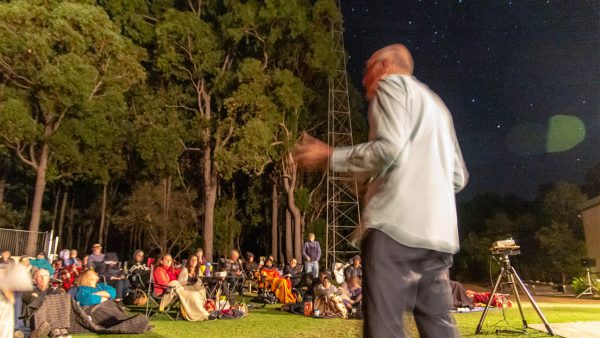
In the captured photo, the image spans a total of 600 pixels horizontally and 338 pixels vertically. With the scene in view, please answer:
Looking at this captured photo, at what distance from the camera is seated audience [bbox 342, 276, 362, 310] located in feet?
33.1

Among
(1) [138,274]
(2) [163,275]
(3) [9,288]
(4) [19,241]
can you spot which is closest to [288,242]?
(4) [19,241]

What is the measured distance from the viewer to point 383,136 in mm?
1976

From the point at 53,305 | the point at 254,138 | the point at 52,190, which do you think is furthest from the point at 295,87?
the point at 52,190

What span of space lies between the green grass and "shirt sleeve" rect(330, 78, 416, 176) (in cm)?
506

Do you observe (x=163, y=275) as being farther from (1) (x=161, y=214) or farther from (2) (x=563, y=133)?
A: (2) (x=563, y=133)

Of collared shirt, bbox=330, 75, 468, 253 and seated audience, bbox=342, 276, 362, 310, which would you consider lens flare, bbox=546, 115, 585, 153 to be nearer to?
seated audience, bbox=342, 276, 362, 310

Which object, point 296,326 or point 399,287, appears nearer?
point 399,287

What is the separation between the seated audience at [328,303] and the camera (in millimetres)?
9836

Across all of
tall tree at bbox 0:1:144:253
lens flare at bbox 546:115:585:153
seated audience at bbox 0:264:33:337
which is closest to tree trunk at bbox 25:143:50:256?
tall tree at bbox 0:1:144:253

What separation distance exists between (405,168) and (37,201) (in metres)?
21.0

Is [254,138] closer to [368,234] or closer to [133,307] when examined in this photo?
[133,307]

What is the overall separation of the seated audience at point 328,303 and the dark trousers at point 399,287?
7994mm

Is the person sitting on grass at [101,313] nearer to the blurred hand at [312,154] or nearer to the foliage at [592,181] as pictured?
the blurred hand at [312,154]

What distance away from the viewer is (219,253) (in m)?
30.2
